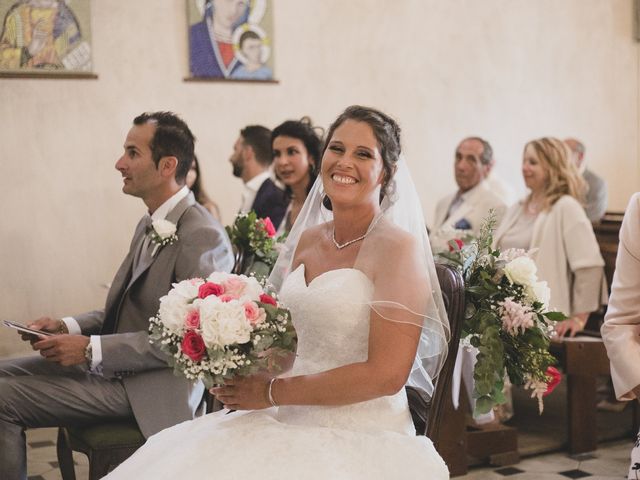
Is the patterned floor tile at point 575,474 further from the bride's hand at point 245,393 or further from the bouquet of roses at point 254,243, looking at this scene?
the bride's hand at point 245,393

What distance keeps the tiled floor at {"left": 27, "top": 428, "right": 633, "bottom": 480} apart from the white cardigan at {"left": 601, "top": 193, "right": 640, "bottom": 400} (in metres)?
2.06

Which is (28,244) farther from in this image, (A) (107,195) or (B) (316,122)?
(B) (316,122)

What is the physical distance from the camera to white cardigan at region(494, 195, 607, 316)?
18.2 feet

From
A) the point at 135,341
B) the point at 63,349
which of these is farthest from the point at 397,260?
the point at 63,349

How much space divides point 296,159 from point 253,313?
9.22 feet

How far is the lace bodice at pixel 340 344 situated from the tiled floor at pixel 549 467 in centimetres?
223

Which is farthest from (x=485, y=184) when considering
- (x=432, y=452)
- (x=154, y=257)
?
(x=432, y=452)

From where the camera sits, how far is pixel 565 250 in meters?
5.61

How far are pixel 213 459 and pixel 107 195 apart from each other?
5059mm

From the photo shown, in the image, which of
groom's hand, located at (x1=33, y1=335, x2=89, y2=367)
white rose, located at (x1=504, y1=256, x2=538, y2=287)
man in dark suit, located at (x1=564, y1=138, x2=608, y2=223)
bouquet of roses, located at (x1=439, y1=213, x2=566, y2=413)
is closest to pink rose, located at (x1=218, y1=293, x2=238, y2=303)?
bouquet of roses, located at (x1=439, y1=213, x2=566, y2=413)

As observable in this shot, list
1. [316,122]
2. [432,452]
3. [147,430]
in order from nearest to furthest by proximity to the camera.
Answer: [432,452] → [147,430] → [316,122]

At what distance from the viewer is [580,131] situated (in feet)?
32.2

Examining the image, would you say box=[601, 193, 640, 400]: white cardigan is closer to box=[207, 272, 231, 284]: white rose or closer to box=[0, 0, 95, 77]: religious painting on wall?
box=[207, 272, 231, 284]: white rose

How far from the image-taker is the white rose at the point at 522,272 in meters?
2.92
